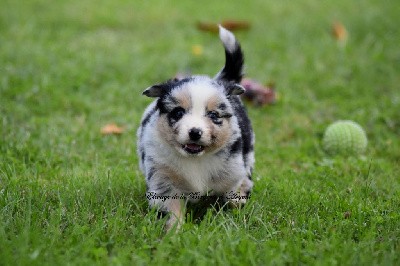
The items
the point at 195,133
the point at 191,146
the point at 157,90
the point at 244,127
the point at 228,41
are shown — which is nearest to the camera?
the point at 195,133

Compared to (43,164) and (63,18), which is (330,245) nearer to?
(43,164)

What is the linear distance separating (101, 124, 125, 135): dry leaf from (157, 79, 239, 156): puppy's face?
5.67ft

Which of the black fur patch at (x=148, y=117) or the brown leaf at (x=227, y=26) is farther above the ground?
the brown leaf at (x=227, y=26)

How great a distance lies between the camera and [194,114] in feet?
11.0

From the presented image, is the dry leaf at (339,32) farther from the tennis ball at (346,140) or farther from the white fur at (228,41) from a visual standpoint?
the white fur at (228,41)

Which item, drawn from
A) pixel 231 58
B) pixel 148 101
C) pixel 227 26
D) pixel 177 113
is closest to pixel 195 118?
pixel 177 113

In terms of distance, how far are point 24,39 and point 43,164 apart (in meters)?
3.49

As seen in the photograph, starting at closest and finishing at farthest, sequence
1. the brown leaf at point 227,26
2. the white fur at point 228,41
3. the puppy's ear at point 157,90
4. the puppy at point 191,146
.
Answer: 1. the puppy at point 191,146
2. the puppy's ear at point 157,90
3. the white fur at point 228,41
4. the brown leaf at point 227,26

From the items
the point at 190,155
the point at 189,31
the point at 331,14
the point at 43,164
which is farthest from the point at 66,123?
the point at 331,14

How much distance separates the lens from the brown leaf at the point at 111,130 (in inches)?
203

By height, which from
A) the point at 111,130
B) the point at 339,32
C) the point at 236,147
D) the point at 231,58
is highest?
the point at 339,32

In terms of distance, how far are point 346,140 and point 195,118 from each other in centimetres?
207

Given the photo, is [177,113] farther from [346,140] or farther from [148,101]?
[148,101]

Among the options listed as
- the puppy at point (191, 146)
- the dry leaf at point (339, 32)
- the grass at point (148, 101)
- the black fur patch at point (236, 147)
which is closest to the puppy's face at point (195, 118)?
the puppy at point (191, 146)
